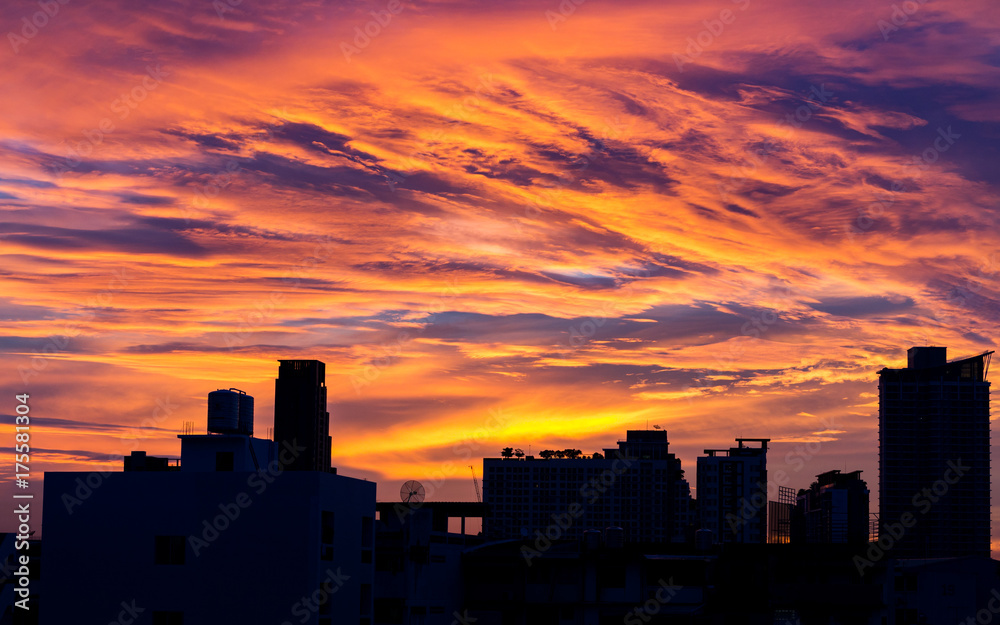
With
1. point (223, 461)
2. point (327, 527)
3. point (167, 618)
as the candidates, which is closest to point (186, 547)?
point (167, 618)

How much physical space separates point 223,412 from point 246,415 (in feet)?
6.23

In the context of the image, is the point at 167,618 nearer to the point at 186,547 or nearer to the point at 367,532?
the point at 186,547

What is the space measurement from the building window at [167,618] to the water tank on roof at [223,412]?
10.4 m

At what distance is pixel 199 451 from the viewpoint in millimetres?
57688

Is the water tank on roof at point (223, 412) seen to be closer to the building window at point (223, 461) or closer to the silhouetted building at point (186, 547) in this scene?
the building window at point (223, 461)

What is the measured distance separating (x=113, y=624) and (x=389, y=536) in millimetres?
19991

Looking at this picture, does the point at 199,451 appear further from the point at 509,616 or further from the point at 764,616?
the point at 764,616

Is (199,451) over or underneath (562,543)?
over

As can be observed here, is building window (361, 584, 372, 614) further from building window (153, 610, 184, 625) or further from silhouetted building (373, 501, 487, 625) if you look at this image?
building window (153, 610, 184, 625)

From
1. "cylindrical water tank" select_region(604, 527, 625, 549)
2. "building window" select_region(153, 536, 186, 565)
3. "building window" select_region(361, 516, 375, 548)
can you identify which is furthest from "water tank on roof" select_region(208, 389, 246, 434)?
"cylindrical water tank" select_region(604, 527, 625, 549)

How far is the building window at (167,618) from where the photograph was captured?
51312 mm

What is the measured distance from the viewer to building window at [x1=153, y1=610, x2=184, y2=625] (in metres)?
51.3

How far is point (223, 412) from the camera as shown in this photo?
5822cm

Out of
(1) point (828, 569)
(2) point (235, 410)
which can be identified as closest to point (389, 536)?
(2) point (235, 410)
